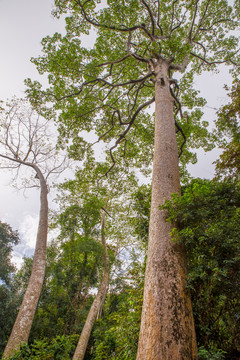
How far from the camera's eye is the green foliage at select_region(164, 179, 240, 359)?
7.36 feet

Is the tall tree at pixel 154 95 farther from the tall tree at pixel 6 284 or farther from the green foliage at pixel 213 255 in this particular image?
the tall tree at pixel 6 284

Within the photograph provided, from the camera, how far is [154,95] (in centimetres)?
873

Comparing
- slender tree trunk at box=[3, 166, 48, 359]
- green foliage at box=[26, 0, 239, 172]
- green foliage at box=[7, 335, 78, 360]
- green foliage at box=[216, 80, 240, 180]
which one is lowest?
green foliage at box=[7, 335, 78, 360]

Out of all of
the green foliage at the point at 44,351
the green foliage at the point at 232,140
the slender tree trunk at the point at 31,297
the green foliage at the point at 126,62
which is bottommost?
the green foliage at the point at 44,351

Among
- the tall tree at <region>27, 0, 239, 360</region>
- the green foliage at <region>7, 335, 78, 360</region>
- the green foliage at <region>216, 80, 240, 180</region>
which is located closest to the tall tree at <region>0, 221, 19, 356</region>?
the green foliage at <region>7, 335, 78, 360</region>

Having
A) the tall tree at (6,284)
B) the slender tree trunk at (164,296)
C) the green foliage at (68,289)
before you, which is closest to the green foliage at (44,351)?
the slender tree trunk at (164,296)

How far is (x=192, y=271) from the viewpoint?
91.7 inches

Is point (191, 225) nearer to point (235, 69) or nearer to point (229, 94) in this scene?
point (229, 94)

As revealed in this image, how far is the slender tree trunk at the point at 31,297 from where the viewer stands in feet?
15.1

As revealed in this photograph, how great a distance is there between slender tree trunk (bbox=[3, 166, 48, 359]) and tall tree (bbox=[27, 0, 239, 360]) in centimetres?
401

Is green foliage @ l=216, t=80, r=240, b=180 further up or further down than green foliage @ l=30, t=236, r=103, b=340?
further up

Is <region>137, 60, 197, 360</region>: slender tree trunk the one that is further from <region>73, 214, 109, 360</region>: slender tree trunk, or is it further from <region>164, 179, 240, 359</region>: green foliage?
<region>73, 214, 109, 360</region>: slender tree trunk

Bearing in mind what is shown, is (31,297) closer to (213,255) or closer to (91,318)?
(213,255)

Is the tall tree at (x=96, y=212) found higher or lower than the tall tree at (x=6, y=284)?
higher
